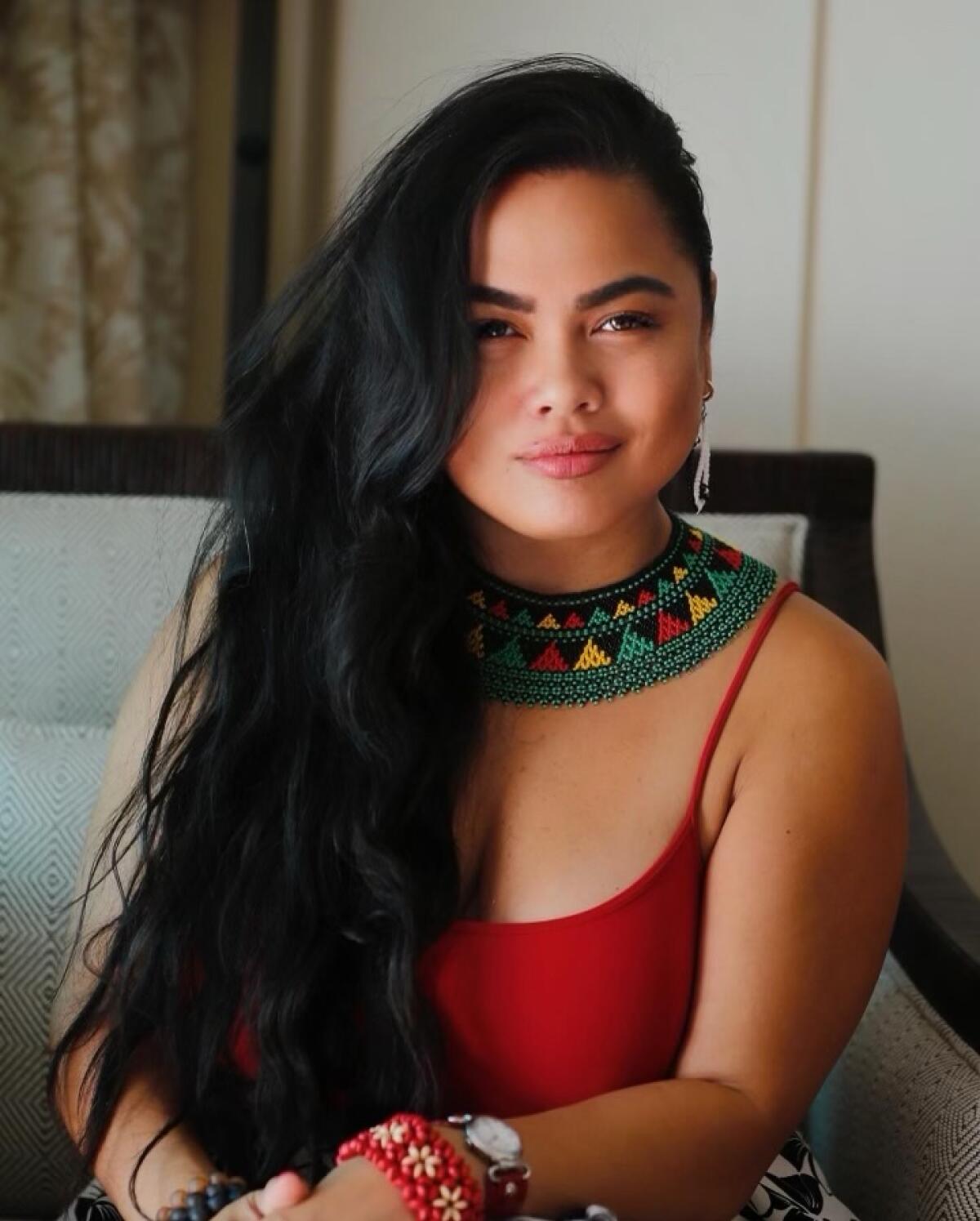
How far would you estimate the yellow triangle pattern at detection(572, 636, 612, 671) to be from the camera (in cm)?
119

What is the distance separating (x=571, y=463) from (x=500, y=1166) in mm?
459

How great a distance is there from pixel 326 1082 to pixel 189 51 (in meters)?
1.57

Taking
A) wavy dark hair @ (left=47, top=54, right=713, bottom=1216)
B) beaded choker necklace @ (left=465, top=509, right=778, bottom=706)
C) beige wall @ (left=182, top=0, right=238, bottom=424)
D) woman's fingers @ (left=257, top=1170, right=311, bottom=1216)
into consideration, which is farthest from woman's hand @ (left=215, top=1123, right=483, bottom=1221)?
beige wall @ (left=182, top=0, right=238, bottom=424)

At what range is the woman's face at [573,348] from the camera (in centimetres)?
108

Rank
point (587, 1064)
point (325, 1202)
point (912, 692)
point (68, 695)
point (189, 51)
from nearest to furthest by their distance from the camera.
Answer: point (325, 1202), point (587, 1064), point (68, 695), point (912, 692), point (189, 51)

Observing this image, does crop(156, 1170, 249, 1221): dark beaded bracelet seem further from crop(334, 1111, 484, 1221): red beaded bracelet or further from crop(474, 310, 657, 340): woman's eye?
crop(474, 310, 657, 340): woman's eye

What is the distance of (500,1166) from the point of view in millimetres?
996

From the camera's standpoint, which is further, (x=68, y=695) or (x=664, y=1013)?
(x=68, y=695)

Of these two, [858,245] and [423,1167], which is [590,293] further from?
[858,245]

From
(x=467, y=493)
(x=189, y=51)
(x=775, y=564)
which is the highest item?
(x=189, y=51)

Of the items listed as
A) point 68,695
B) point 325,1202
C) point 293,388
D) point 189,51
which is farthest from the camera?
point 189,51

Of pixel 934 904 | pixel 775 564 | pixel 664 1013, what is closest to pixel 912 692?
pixel 775 564

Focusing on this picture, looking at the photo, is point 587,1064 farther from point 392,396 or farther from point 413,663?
point 392,396

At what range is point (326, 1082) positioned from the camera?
1145 mm
